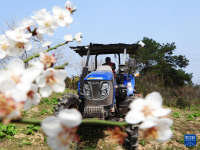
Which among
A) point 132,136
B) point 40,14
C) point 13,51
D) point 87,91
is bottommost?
point 132,136

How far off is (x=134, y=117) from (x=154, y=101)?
11 cm

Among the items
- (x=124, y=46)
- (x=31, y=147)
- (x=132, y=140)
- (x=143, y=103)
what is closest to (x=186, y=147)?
(x=132, y=140)

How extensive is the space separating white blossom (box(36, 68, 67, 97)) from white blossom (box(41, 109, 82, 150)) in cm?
19

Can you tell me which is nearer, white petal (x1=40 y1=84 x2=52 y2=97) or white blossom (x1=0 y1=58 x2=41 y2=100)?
white blossom (x1=0 y1=58 x2=41 y2=100)

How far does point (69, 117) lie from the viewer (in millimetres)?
439

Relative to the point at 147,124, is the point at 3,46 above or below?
above

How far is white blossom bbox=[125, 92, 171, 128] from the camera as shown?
1.78 ft

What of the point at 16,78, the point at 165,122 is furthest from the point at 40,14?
the point at 165,122

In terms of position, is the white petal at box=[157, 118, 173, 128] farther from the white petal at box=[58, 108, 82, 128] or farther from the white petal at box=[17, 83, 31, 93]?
the white petal at box=[17, 83, 31, 93]

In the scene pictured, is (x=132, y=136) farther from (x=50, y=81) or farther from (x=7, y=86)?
(x=7, y=86)

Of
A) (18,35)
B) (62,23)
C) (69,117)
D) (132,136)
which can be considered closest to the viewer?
(69,117)

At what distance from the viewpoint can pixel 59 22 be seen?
1038 mm

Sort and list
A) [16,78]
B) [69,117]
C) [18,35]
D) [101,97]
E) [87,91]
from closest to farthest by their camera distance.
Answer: [69,117] < [16,78] < [18,35] < [101,97] < [87,91]

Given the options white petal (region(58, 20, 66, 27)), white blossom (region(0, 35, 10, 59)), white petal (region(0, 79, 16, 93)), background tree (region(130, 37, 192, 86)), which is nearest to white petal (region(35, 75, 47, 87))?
white petal (region(0, 79, 16, 93))
